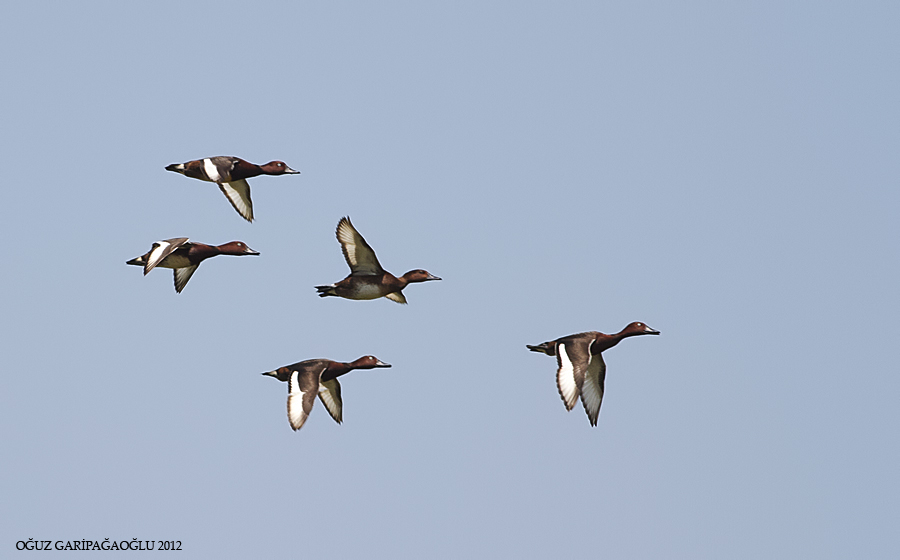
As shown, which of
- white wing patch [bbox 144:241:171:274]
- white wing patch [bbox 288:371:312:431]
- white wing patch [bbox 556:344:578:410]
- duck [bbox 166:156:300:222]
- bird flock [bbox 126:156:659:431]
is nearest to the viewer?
white wing patch [bbox 288:371:312:431]

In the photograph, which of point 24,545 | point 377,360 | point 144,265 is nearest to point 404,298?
point 377,360

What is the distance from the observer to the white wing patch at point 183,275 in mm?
25031

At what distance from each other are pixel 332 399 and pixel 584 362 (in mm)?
5980

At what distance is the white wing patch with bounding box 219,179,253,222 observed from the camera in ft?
83.5

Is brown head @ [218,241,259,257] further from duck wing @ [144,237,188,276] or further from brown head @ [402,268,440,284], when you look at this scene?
brown head @ [402,268,440,284]

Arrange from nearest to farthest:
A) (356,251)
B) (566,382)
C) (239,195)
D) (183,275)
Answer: (566,382), (356,251), (183,275), (239,195)

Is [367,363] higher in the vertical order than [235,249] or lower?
lower

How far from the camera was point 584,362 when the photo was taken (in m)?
22.7

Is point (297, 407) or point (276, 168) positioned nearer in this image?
point (297, 407)

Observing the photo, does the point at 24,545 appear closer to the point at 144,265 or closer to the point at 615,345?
the point at 144,265

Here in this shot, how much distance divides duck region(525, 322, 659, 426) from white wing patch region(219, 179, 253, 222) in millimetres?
6792

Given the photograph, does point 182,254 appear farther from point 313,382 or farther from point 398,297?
point 398,297

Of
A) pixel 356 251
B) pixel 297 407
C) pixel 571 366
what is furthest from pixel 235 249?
pixel 571 366

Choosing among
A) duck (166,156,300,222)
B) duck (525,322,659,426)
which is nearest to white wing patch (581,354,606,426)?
duck (525,322,659,426)
